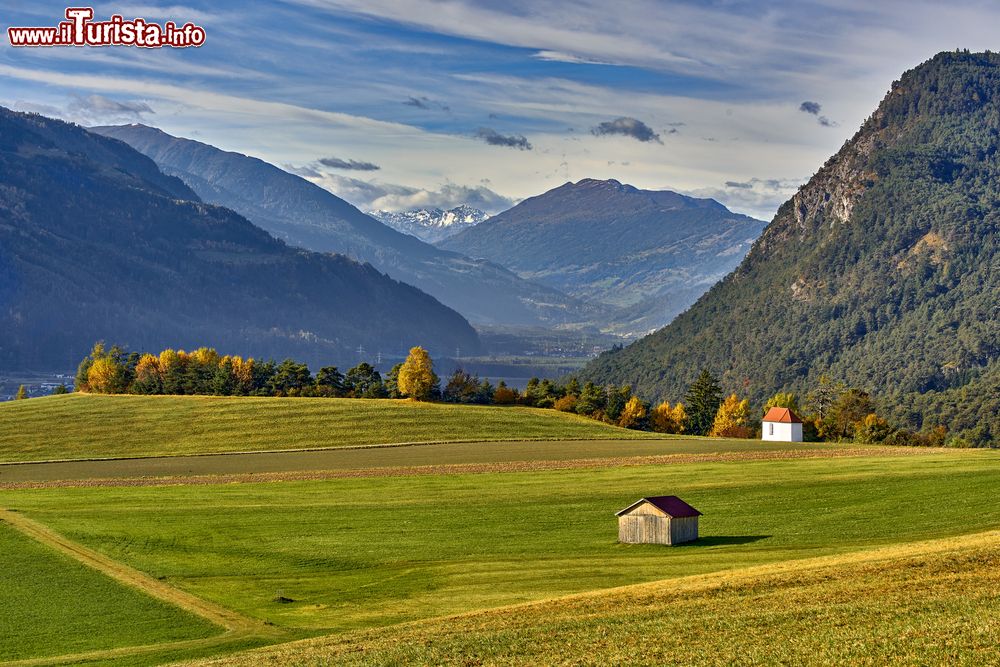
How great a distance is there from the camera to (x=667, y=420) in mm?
184250

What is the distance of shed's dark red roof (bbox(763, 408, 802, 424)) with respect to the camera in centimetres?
15175

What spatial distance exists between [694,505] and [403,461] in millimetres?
41494

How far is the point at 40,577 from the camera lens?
2635 inches

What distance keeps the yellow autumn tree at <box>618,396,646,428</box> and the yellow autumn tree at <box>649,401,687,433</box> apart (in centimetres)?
326

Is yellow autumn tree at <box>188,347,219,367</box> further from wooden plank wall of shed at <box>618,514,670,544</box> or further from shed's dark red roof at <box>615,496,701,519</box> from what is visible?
shed's dark red roof at <box>615,496,701,519</box>

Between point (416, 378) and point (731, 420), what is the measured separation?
5178cm

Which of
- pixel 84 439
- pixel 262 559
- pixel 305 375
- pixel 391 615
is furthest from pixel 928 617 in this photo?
pixel 305 375

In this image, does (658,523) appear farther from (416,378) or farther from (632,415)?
(632,415)

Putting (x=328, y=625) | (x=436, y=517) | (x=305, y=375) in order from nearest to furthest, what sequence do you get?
(x=328, y=625) → (x=436, y=517) → (x=305, y=375)

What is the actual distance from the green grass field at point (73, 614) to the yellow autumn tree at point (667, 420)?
12330 cm

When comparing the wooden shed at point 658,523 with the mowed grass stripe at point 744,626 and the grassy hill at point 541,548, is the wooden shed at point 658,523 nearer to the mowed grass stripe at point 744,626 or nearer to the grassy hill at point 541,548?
the grassy hill at point 541,548

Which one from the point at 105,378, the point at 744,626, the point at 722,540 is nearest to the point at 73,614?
the point at 744,626


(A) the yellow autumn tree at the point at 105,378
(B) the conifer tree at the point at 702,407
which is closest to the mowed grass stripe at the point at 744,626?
(B) the conifer tree at the point at 702,407

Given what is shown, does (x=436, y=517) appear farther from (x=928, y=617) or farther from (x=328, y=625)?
(x=928, y=617)
